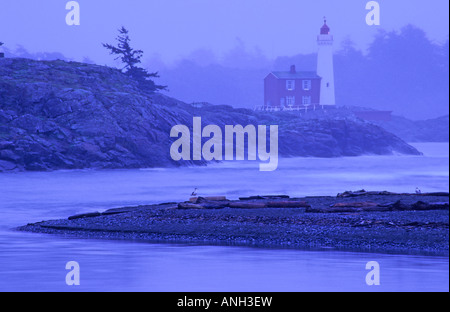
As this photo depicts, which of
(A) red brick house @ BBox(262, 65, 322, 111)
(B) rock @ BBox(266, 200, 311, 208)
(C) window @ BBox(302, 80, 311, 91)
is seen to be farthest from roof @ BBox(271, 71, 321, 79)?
(B) rock @ BBox(266, 200, 311, 208)

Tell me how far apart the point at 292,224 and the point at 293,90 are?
91.5 m

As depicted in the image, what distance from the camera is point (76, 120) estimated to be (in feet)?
225

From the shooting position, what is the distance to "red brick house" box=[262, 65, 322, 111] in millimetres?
115375

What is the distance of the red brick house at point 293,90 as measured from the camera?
115375 mm

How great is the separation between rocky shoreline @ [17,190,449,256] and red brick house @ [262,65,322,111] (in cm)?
8429

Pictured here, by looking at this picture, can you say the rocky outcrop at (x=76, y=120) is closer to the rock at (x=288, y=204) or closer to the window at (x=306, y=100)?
the window at (x=306, y=100)

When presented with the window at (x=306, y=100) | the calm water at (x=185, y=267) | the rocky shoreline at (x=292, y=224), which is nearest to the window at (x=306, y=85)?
the window at (x=306, y=100)

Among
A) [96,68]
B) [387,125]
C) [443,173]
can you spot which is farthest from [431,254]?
[387,125]

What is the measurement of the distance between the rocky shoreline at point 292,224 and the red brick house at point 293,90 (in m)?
84.3

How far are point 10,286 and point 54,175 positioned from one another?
44178 mm

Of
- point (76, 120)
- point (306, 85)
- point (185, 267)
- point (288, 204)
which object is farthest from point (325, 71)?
point (185, 267)

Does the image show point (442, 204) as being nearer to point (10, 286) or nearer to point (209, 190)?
point (10, 286)

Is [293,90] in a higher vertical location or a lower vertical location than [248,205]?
higher

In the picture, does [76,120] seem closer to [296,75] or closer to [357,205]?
[357,205]
